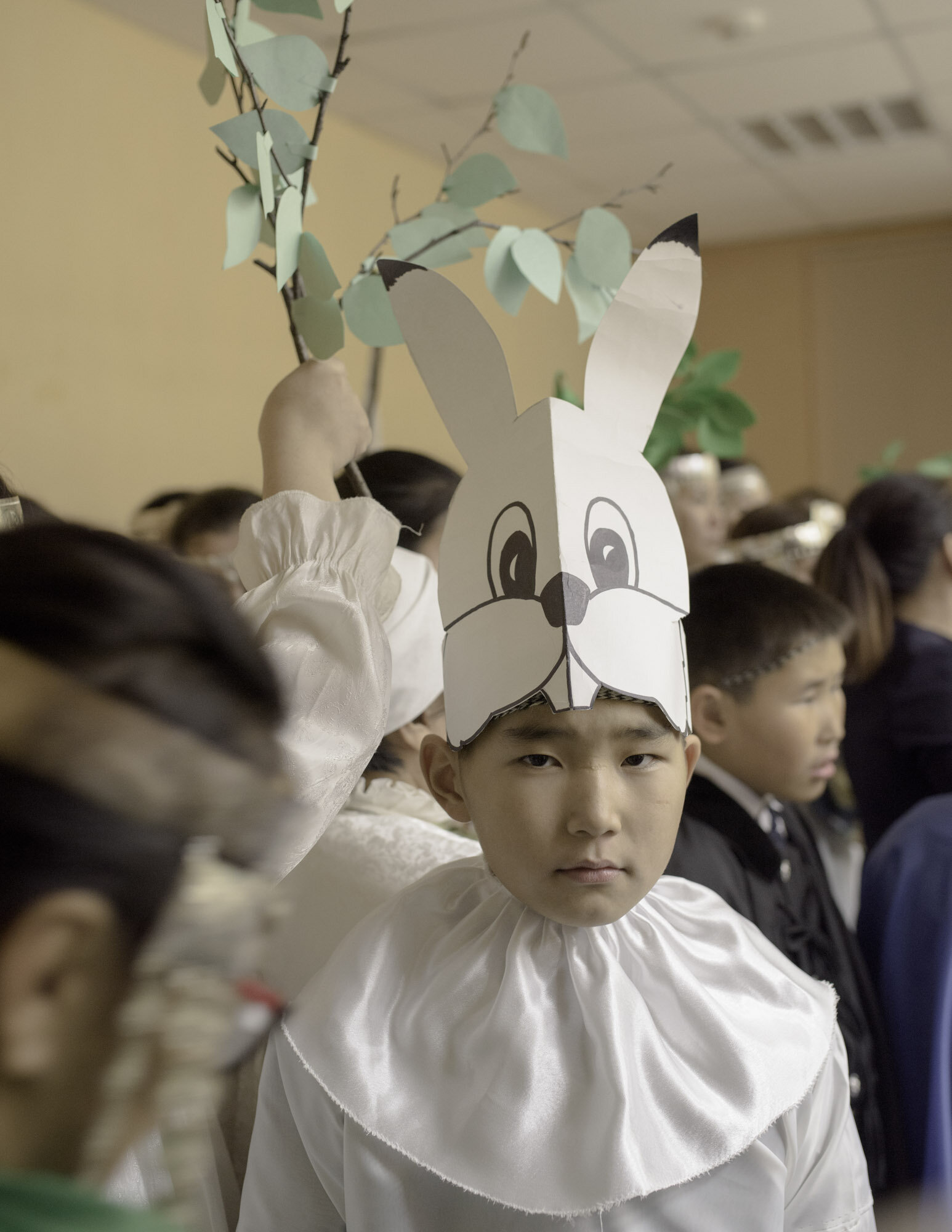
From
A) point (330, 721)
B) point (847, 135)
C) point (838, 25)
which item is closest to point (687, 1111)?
point (330, 721)

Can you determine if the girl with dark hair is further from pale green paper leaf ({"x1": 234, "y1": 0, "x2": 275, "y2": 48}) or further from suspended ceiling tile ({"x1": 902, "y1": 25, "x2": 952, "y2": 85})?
suspended ceiling tile ({"x1": 902, "y1": 25, "x2": 952, "y2": 85})

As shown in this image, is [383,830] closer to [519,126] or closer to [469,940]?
[469,940]

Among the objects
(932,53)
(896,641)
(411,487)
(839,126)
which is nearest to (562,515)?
(411,487)

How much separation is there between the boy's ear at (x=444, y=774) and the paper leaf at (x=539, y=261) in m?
0.38

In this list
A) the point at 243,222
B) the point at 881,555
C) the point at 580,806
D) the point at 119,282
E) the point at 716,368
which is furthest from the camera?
the point at 119,282

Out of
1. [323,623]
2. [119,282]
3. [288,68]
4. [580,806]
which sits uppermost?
[119,282]

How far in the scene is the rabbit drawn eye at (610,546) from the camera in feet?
2.55

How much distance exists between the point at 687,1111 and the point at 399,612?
1.75 ft

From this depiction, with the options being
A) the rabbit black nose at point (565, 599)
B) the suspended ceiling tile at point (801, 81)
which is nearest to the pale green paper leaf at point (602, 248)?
the rabbit black nose at point (565, 599)

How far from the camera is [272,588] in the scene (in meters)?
0.82

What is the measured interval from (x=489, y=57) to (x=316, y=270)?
299 cm

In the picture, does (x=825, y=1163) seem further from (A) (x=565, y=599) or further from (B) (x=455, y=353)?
(B) (x=455, y=353)

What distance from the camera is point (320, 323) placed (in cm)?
89

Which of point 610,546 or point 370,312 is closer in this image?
point 610,546
